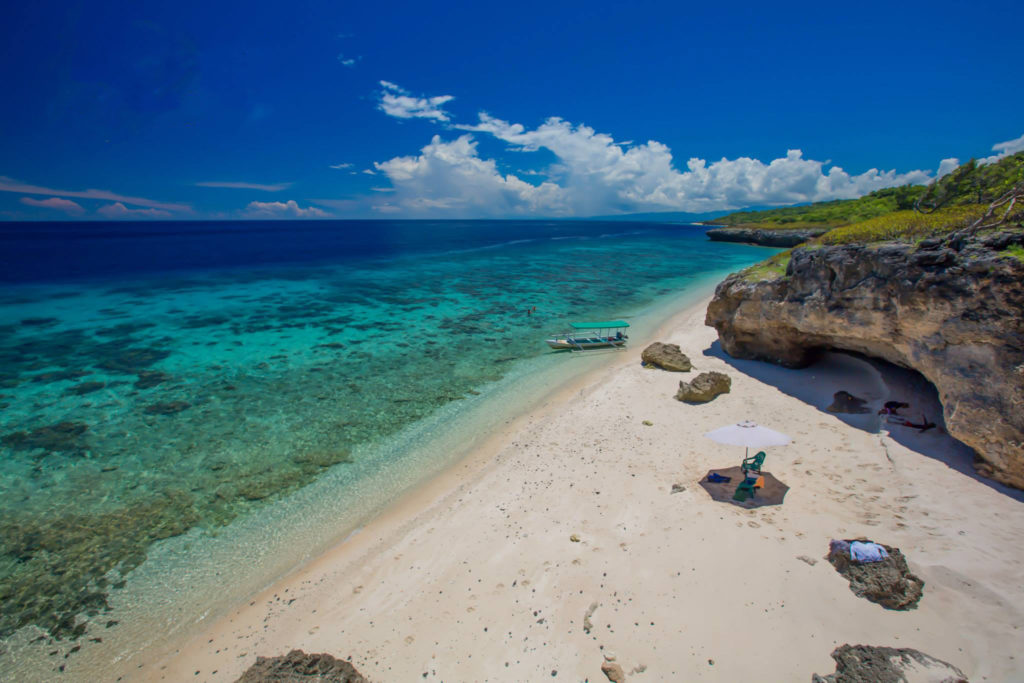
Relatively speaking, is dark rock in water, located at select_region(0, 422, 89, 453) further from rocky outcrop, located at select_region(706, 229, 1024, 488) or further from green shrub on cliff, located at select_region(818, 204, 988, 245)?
green shrub on cliff, located at select_region(818, 204, 988, 245)

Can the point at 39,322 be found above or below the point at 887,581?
below

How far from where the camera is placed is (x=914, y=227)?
1331cm

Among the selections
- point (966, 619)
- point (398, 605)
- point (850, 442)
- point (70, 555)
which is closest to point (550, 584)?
point (398, 605)

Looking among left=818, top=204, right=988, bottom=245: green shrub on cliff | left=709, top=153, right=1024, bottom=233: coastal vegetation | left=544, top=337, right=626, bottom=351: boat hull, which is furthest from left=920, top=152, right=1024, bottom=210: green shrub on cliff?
left=544, top=337, right=626, bottom=351: boat hull

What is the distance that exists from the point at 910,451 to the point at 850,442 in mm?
1261

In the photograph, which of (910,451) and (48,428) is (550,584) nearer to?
(910,451)

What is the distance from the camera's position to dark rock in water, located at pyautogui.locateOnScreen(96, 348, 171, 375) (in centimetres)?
2092

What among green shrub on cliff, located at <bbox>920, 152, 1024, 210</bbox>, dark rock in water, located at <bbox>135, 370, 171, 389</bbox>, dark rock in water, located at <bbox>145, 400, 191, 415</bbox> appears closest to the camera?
green shrub on cliff, located at <bbox>920, 152, 1024, 210</bbox>

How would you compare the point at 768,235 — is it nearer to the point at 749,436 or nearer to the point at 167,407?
the point at 749,436

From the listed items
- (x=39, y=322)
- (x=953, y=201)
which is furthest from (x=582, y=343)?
(x=39, y=322)

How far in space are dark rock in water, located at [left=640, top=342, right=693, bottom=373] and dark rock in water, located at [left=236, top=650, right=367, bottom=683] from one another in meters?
16.5

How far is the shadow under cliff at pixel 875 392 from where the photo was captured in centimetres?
1057

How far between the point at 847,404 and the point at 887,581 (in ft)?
29.4

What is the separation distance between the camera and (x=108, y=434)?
48.6 ft
